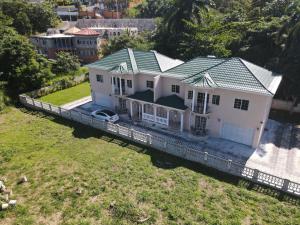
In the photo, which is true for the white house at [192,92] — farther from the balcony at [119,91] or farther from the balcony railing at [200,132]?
the balcony at [119,91]

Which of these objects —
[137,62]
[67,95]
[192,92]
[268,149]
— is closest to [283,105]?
[268,149]

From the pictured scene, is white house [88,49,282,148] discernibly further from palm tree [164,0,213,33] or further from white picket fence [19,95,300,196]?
palm tree [164,0,213,33]

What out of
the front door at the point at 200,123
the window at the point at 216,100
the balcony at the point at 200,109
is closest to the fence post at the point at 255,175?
the balcony at the point at 200,109

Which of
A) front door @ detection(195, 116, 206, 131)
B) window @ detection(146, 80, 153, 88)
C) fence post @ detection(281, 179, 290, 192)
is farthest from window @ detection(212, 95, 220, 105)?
fence post @ detection(281, 179, 290, 192)

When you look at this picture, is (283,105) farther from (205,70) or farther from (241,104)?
(205,70)

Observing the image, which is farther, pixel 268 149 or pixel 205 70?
pixel 205 70
